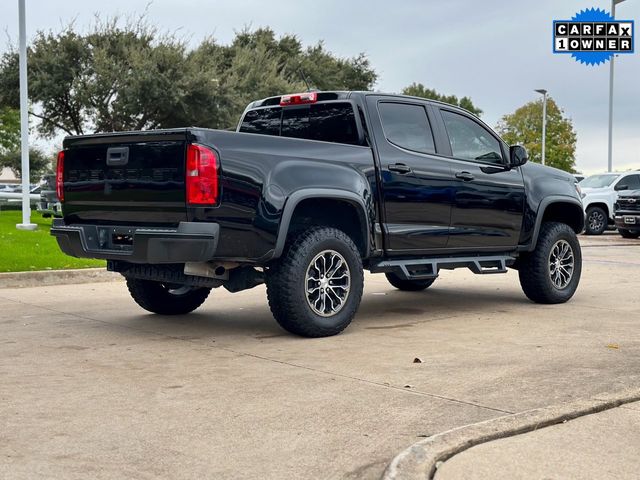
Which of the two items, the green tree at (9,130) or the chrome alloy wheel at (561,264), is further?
the green tree at (9,130)

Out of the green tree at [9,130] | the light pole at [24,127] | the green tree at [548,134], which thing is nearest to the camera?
the light pole at [24,127]

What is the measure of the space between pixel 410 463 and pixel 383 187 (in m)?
4.05

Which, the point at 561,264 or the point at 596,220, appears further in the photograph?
the point at 596,220

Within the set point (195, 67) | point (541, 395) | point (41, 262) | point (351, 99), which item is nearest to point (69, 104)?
point (195, 67)

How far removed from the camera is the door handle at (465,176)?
8.16 m

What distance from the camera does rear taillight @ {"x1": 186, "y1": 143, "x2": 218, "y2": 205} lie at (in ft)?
20.8

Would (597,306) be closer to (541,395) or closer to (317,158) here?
(317,158)

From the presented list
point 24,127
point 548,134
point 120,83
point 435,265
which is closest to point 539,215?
point 435,265

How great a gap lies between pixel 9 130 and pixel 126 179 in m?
55.2

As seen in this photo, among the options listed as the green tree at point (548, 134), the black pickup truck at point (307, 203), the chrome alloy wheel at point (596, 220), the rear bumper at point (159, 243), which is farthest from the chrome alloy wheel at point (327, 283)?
the green tree at point (548, 134)

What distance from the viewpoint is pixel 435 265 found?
8039 mm

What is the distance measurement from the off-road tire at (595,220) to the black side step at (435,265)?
17.5 meters

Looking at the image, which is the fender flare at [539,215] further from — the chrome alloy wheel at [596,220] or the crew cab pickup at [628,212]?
the chrome alloy wheel at [596,220]

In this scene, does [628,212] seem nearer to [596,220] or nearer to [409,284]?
[596,220]
